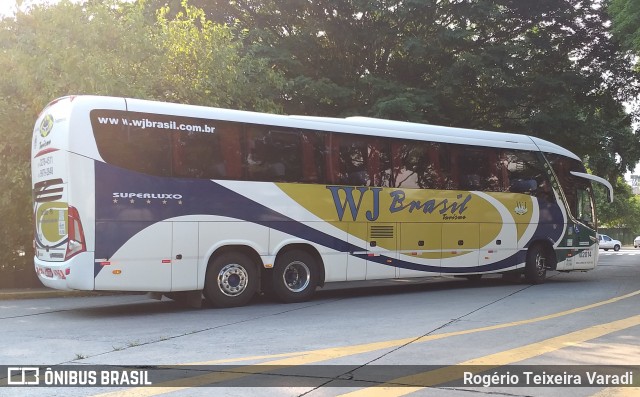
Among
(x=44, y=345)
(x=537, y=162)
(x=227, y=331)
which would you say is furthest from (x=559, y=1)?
(x=44, y=345)

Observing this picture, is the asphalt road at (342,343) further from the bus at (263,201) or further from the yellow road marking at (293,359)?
the bus at (263,201)

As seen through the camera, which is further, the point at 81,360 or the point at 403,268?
the point at 403,268

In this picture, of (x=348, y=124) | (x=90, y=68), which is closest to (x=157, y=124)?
(x=348, y=124)

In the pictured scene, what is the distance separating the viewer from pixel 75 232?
33.4ft

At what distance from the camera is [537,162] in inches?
658

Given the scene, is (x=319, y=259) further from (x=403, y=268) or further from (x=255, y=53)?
(x=255, y=53)

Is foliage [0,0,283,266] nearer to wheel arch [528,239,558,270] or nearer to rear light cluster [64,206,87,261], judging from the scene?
rear light cluster [64,206,87,261]

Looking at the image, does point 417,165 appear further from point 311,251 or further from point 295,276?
point 295,276

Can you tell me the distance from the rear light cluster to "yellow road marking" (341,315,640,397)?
6.13 meters

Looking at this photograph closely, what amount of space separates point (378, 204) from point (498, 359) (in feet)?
23.1

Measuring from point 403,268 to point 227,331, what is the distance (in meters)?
5.88

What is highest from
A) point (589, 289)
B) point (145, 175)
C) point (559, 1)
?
point (559, 1)

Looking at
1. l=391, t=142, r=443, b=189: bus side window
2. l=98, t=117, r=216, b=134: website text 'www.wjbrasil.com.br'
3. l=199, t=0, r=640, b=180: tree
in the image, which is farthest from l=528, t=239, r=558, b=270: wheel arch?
l=98, t=117, r=216, b=134: website text 'www.wjbrasil.com.br'

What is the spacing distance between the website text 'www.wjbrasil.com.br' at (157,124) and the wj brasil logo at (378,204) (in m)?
2.80
